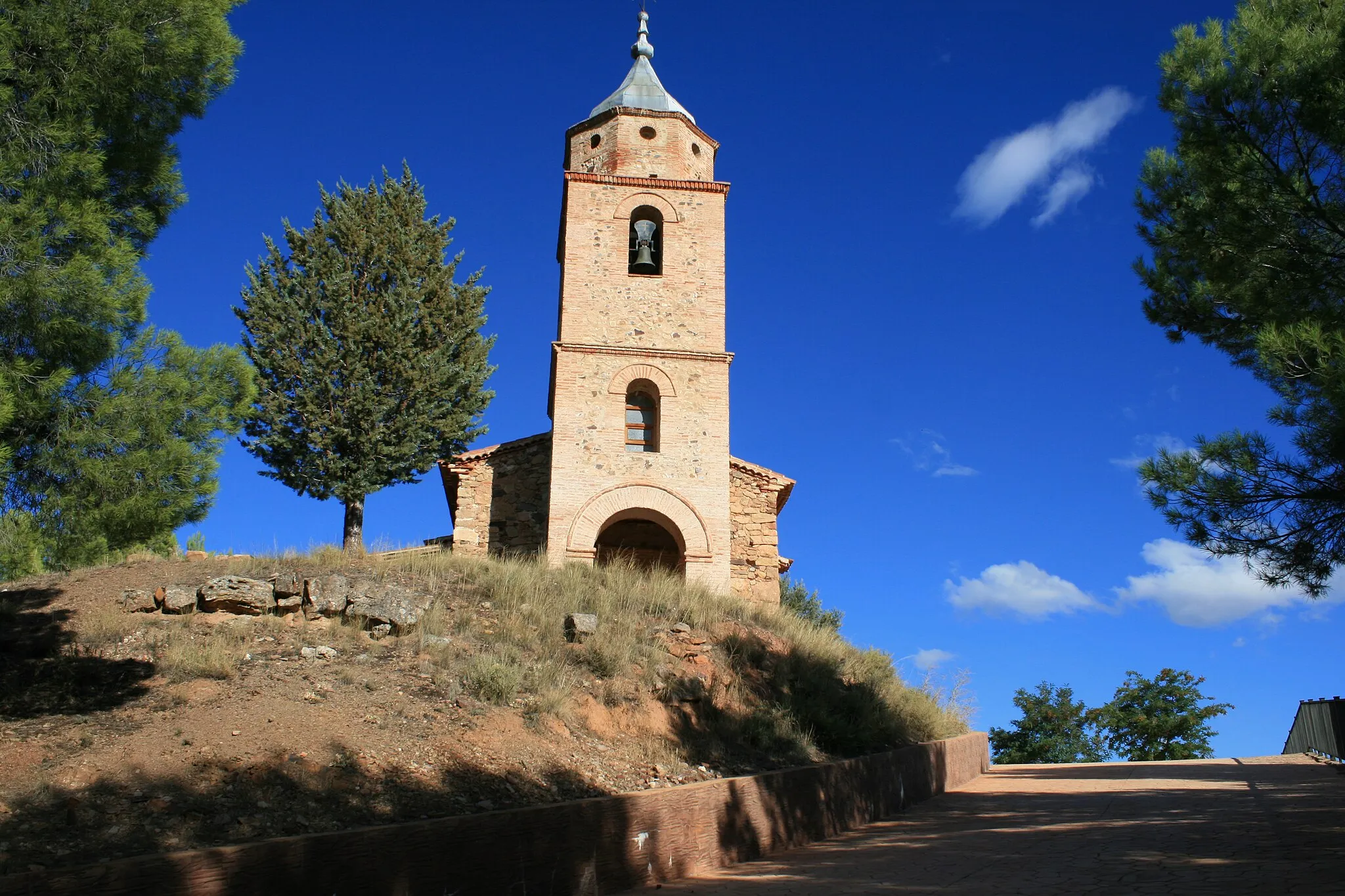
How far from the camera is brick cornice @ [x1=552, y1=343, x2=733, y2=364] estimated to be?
18.9m

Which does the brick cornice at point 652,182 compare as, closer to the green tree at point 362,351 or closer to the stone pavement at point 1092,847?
the green tree at point 362,351

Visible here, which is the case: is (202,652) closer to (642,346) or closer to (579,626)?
(579,626)

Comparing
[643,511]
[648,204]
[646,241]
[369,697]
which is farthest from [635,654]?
[648,204]

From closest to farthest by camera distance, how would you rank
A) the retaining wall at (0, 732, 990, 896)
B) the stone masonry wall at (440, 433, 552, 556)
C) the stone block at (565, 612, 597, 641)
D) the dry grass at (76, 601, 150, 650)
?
the retaining wall at (0, 732, 990, 896), the dry grass at (76, 601, 150, 650), the stone block at (565, 612, 597, 641), the stone masonry wall at (440, 433, 552, 556)

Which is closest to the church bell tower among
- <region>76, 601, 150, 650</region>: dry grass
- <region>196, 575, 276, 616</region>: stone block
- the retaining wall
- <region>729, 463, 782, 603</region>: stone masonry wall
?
<region>729, 463, 782, 603</region>: stone masonry wall

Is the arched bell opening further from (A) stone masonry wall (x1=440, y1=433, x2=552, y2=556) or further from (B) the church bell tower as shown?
(A) stone masonry wall (x1=440, y1=433, x2=552, y2=556)

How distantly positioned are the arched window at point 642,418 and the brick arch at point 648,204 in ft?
12.3

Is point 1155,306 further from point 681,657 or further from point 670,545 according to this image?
point 670,545

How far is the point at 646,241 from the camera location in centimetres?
2014

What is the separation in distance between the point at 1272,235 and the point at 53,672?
12.9m

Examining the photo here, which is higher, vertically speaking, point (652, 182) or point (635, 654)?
point (652, 182)

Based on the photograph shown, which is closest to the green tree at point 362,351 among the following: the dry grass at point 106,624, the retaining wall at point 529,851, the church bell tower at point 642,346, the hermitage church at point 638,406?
the hermitage church at point 638,406

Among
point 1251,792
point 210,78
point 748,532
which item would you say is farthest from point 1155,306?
point 210,78

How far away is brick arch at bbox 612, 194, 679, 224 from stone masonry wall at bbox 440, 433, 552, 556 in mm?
5042
